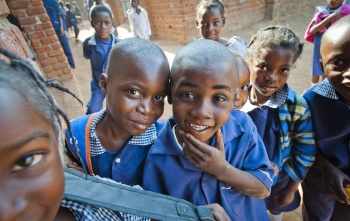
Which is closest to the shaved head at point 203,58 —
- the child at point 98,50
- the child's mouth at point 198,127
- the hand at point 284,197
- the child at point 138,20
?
the child's mouth at point 198,127

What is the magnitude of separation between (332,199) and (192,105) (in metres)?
1.29

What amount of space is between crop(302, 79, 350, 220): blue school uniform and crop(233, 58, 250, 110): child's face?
38cm

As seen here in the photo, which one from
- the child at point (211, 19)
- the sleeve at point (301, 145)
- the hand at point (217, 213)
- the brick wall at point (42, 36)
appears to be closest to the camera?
the hand at point (217, 213)

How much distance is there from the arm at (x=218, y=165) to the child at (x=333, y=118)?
585mm

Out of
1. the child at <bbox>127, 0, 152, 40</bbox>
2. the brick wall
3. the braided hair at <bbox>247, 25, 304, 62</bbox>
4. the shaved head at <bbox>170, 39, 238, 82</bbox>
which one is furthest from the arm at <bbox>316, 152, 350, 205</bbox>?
the child at <bbox>127, 0, 152, 40</bbox>

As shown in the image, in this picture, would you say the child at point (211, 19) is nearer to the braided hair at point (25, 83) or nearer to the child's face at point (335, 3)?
the child's face at point (335, 3)

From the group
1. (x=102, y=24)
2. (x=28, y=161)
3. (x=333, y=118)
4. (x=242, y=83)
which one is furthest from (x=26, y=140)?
(x=102, y=24)

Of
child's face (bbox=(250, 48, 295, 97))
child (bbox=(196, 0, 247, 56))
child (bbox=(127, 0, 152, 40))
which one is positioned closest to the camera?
child's face (bbox=(250, 48, 295, 97))

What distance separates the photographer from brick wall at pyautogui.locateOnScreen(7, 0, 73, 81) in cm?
301

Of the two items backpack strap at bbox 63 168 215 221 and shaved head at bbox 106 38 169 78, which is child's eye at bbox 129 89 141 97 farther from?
backpack strap at bbox 63 168 215 221

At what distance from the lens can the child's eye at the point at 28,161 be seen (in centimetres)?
45

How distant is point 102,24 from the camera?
3189 millimetres

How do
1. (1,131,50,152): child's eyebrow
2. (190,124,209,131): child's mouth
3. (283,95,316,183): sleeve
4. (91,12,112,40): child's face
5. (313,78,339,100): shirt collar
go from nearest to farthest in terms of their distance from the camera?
(1,131,50,152): child's eyebrow < (190,124,209,131): child's mouth < (313,78,339,100): shirt collar < (283,95,316,183): sleeve < (91,12,112,40): child's face

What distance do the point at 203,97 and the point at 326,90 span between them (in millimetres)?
827
